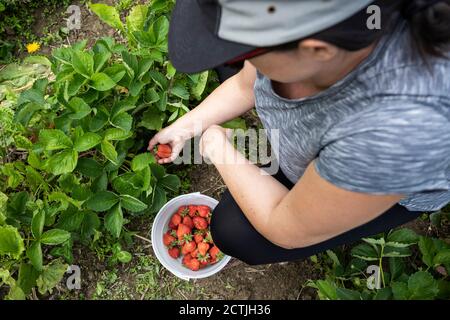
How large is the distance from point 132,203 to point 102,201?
89 mm

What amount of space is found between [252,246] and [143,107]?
Answer: 60 cm

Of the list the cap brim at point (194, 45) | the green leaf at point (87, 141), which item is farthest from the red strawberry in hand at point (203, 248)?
the cap brim at point (194, 45)

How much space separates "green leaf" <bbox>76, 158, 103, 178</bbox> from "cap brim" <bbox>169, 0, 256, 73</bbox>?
0.75 meters

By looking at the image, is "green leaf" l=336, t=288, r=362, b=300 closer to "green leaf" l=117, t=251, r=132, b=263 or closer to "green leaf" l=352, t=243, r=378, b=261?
"green leaf" l=352, t=243, r=378, b=261

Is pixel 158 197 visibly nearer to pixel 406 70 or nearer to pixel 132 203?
pixel 132 203

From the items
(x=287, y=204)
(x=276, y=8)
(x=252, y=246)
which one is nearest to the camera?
(x=276, y=8)

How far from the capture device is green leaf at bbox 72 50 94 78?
54.9 inches

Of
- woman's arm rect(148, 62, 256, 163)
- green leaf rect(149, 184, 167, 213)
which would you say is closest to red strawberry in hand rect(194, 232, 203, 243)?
green leaf rect(149, 184, 167, 213)

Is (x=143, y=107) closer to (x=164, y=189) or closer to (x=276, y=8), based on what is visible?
(x=164, y=189)

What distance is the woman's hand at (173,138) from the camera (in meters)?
1.39

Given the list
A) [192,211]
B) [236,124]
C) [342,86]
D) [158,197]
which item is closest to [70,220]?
[158,197]

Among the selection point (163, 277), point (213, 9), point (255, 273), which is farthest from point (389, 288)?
point (213, 9)
